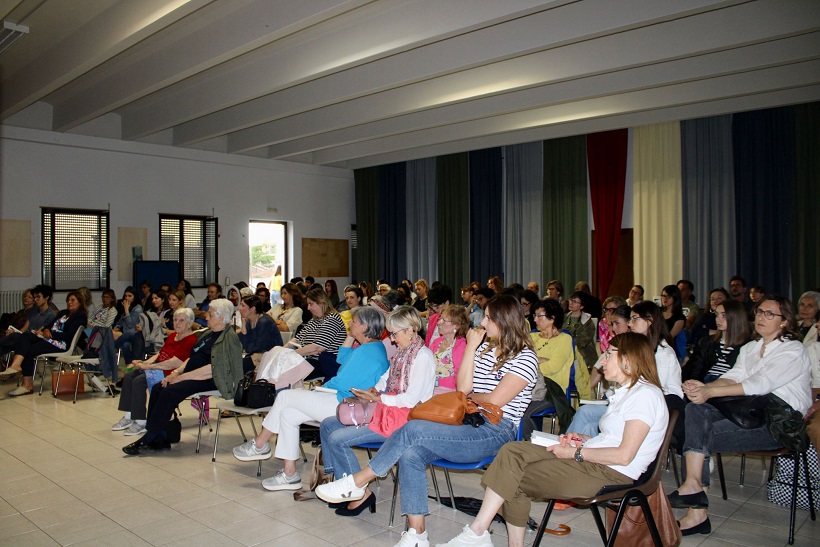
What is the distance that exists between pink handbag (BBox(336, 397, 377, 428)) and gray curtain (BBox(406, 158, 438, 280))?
405 inches

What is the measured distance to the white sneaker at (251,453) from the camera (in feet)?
14.2

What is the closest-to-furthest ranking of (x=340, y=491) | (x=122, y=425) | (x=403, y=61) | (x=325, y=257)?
(x=340, y=491) → (x=122, y=425) → (x=403, y=61) → (x=325, y=257)

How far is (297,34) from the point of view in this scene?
7.59 metres

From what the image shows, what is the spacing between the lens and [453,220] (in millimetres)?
13508

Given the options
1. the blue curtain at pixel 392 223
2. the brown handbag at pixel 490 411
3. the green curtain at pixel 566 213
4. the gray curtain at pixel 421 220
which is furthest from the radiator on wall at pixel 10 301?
the brown handbag at pixel 490 411

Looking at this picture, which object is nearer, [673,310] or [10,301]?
[673,310]

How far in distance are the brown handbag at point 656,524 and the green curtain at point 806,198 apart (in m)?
7.89

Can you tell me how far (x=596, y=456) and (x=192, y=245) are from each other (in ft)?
36.8

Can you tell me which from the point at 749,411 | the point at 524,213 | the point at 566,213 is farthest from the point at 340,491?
the point at 524,213

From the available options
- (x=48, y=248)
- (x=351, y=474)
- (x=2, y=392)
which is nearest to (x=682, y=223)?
(x=351, y=474)

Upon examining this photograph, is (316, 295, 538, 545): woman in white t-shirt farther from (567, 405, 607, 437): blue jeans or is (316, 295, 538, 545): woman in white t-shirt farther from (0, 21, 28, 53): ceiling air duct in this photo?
(0, 21, 28, 53): ceiling air duct

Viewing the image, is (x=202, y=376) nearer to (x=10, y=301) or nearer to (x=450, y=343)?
(x=450, y=343)

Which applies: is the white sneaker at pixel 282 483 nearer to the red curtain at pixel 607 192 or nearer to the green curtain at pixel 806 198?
the green curtain at pixel 806 198

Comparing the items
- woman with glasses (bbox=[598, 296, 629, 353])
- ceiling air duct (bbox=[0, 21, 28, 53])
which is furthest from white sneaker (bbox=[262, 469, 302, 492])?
ceiling air duct (bbox=[0, 21, 28, 53])
